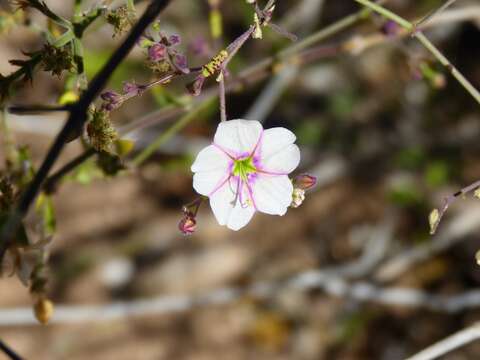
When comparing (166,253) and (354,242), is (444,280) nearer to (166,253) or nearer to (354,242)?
(354,242)

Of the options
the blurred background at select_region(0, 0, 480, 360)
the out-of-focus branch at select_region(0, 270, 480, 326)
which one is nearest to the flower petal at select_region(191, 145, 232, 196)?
the out-of-focus branch at select_region(0, 270, 480, 326)

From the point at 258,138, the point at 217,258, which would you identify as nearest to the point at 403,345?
the point at 217,258

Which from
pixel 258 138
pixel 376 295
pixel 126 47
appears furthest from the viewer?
pixel 376 295

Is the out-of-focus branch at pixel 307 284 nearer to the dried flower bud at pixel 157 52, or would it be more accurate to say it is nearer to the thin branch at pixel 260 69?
the thin branch at pixel 260 69

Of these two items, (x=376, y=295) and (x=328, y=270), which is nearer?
(x=376, y=295)

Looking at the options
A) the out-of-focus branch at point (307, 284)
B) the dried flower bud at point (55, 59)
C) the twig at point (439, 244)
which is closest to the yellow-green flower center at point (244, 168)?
the dried flower bud at point (55, 59)

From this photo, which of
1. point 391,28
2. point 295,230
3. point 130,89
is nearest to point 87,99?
point 130,89

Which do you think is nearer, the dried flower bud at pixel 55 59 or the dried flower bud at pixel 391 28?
the dried flower bud at pixel 55 59
